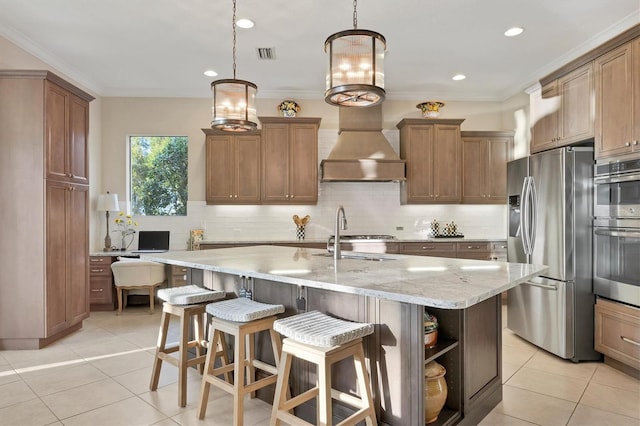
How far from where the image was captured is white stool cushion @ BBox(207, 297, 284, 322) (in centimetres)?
219

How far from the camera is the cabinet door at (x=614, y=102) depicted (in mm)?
2922

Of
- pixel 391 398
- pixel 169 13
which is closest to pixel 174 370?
pixel 391 398

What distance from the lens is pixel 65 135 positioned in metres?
3.91

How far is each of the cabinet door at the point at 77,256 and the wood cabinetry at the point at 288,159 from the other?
7.30 feet

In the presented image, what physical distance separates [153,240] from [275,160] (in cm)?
213

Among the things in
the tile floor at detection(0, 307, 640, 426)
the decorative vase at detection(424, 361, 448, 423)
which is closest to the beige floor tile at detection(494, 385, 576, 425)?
the tile floor at detection(0, 307, 640, 426)

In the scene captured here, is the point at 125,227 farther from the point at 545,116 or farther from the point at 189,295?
the point at 545,116

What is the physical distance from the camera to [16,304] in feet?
11.8

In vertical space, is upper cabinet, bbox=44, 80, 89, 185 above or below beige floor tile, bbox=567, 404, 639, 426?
above

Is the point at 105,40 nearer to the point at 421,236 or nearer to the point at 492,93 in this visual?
the point at 421,236

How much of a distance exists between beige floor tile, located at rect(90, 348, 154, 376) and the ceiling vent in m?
3.40

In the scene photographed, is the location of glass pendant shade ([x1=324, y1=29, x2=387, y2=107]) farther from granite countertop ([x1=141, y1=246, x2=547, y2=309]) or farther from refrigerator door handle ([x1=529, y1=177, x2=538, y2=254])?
refrigerator door handle ([x1=529, y1=177, x2=538, y2=254])

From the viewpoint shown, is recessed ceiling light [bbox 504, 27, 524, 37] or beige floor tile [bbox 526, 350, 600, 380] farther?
recessed ceiling light [bbox 504, 27, 524, 37]

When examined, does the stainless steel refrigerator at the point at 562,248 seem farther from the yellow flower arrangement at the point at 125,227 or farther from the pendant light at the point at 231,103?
the yellow flower arrangement at the point at 125,227
